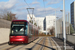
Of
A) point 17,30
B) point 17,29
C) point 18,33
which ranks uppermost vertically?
point 17,29

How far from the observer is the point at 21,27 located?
18.6m

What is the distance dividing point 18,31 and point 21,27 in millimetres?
601

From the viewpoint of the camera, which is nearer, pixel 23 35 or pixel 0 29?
pixel 23 35

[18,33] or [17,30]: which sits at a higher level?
[17,30]

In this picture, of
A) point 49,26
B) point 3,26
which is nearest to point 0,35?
point 3,26

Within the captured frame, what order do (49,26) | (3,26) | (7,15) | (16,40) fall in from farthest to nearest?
(49,26)
(7,15)
(3,26)
(16,40)

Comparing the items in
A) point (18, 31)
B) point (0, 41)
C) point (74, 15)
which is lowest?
point (0, 41)

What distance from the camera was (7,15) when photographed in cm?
6303

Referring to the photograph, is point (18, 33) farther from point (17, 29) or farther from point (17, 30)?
point (17, 29)

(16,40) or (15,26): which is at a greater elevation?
(15,26)

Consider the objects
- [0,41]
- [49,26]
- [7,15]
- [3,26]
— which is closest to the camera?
[0,41]

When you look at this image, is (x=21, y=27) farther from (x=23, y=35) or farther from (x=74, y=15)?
(x=74, y=15)

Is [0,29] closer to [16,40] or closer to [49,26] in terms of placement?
[16,40]

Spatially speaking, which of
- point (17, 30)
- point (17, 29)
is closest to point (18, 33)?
point (17, 30)
